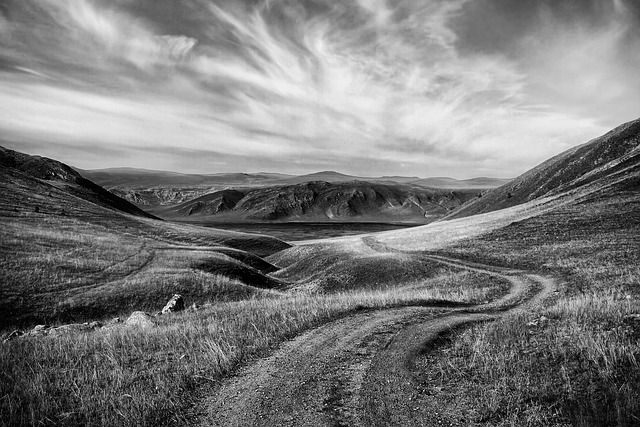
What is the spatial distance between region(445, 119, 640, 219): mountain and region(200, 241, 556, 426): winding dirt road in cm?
9834

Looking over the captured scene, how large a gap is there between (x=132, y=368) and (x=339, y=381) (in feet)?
21.2

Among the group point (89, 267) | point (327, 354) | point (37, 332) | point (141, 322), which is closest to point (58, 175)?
point (89, 267)

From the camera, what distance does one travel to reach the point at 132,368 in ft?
36.9

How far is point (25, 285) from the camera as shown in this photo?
3000cm

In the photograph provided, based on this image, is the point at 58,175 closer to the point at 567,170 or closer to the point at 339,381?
the point at 339,381

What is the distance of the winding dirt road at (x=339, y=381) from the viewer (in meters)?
8.00

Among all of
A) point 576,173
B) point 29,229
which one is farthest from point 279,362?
point 576,173

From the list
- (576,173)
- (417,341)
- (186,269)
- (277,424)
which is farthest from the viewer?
(576,173)

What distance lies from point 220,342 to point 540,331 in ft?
37.4

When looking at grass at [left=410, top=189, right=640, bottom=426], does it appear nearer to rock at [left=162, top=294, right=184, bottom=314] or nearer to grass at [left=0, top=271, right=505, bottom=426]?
grass at [left=0, top=271, right=505, bottom=426]

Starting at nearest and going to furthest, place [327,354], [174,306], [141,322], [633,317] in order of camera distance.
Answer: [327,354] → [633,317] → [141,322] → [174,306]

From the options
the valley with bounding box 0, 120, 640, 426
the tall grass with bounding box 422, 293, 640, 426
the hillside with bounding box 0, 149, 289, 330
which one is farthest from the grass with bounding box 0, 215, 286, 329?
the tall grass with bounding box 422, 293, 640, 426

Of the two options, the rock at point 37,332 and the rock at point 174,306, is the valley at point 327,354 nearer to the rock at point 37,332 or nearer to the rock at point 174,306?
the rock at point 37,332

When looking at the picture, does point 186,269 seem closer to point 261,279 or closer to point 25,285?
point 261,279
